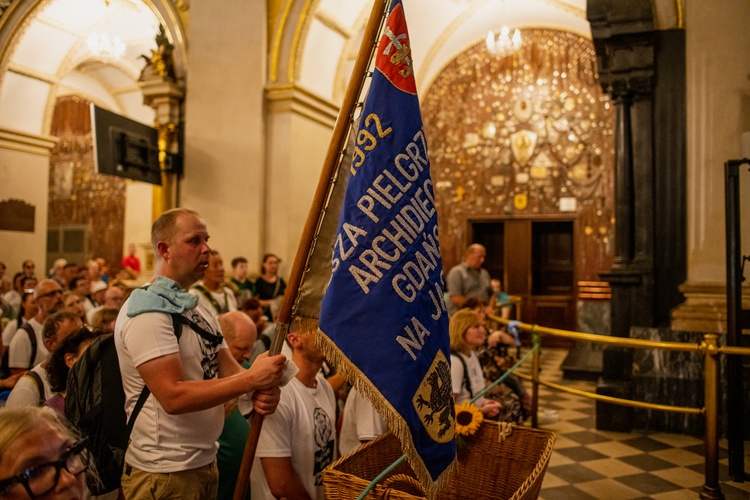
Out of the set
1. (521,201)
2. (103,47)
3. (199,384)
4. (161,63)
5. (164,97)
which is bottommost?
(199,384)

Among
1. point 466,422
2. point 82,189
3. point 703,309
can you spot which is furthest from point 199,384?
point 82,189

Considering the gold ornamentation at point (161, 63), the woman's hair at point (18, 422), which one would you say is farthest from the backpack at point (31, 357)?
the gold ornamentation at point (161, 63)

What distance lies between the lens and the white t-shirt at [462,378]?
382 centimetres

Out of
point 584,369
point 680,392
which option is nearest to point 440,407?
point 680,392

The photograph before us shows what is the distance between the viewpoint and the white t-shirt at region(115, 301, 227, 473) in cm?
205

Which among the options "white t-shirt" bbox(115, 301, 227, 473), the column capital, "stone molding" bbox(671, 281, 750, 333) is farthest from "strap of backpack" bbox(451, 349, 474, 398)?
the column capital

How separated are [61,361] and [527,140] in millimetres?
11245

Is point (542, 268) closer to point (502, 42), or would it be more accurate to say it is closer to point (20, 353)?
point (502, 42)

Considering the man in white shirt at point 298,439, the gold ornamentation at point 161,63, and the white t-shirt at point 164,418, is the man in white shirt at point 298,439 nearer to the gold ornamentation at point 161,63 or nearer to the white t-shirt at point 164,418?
the white t-shirt at point 164,418

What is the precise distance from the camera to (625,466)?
486cm

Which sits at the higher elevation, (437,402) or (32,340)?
(437,402)

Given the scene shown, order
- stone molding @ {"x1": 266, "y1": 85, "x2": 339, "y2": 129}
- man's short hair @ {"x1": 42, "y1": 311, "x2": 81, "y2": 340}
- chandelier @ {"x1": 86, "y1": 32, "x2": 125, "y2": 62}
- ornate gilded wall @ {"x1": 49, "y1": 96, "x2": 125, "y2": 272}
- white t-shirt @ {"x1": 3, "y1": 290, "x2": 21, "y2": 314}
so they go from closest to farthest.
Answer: man's short hair @ {"x1": 42, "y1": 311, "x2": 81, "y2": 340} → white t-shirt @ {"x1": 3, "y1": 290, "x2": 21, "y2": 314} → stone molding @ {"x1": 266, "y1": 85, "x2": 339, "y2": 129} → chandelier @ {"x1": 86, "y1": 32, "x2": 125, "y2": 62} → ornate gilded wall @ {"x1": 49, "y1": 96, "x2": 125, "y2": 272}

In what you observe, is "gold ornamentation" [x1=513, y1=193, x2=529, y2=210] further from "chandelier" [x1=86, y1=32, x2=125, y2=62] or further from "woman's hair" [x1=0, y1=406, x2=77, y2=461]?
"woman's hair" [x1=0, y1=406, x2=77, y2=461]

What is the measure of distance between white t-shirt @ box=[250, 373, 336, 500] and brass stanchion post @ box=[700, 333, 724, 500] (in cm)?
276
